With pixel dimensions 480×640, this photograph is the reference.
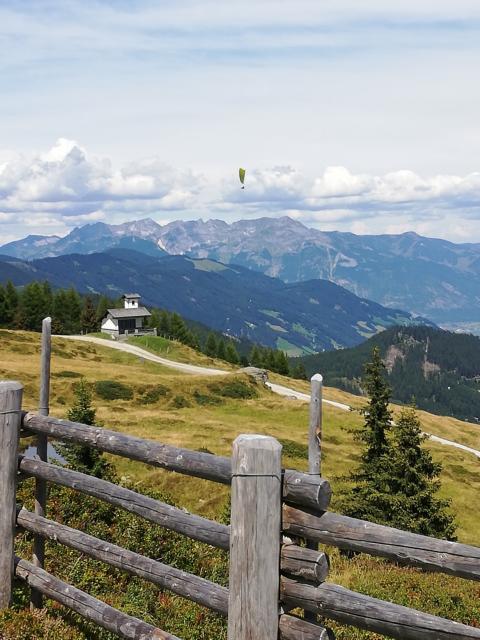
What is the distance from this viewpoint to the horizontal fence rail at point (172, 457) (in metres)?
5.93

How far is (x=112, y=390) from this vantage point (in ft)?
252

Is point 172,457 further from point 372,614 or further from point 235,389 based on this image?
point 235,389

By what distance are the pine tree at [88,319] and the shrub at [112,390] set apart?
64066mm

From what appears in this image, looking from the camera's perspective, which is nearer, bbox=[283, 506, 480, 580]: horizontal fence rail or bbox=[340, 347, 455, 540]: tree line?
bbox=[283, 506, 480, 580]: horizontal fence rail

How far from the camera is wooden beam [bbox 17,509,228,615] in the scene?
6.66 m

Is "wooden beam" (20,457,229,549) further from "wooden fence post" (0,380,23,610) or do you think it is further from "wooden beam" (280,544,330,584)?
"wooden beam" (280,544,330,584)

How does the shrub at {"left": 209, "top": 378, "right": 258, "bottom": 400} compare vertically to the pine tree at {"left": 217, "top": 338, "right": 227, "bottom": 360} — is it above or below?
above

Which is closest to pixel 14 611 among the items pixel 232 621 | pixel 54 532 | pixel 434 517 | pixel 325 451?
pixel 54 532

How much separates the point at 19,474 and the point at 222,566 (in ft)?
17.1

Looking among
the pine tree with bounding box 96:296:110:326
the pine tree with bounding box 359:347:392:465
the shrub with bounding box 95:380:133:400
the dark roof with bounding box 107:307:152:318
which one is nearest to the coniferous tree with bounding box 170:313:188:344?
the dark roof with bounding box 107:307:152:318

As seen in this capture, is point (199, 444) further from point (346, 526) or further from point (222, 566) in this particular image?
point (346, 526)

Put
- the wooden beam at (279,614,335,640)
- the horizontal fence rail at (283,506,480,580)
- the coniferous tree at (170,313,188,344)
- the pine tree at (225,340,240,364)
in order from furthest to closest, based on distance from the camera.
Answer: the pine tree at (225,340,240,364) → the coniferous tree at (170,313,188,344) → the wooden beam at (279,614,335,640) → the horizontal fence rail at (283,506,480,580)

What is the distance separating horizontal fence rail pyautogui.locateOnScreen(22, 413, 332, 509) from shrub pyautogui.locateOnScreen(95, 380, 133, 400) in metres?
68.1

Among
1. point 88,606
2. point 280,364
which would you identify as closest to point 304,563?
point 88,606
